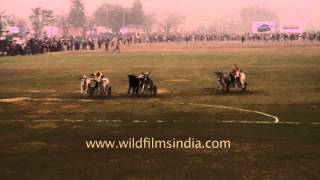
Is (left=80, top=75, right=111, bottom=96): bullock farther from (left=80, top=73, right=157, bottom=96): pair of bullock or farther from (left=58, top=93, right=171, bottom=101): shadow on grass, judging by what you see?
(left=58, top=93, right=171, bottom=101): shadow on grass

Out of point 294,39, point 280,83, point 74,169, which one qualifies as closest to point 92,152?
point 74,169

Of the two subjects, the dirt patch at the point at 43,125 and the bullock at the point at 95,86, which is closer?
the dirt patch at the point at 43,125

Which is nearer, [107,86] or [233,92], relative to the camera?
[107,86]

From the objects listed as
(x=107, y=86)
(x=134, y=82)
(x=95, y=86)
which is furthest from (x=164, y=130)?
(x=107, y=86)

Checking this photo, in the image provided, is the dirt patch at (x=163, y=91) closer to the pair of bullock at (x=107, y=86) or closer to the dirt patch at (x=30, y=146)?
the pair of bullock at (x=107, y=86)

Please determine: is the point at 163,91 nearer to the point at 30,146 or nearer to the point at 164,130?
the point at 164,130

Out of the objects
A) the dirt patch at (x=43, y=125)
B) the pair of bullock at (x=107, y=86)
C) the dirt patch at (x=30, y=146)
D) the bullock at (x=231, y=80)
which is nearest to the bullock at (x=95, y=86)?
the pair of bullock at (x=107, y=86)

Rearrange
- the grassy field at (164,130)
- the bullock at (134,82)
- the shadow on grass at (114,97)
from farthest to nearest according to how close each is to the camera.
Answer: the shadow on grass at (114,97), the bullock at (134,82), the grassy field at (164,130)

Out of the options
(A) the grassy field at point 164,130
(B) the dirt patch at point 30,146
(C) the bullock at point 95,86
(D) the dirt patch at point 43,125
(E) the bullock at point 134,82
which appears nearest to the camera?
(A) the grassy field at point 164,130

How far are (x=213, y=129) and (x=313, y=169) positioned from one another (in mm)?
5809

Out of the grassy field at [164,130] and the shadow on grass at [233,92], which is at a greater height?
the shadow on grass at [233,92]

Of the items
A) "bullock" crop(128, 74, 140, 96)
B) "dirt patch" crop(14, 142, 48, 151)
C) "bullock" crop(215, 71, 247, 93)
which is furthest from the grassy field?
"bullock" crop(128, 74, 140, 96)

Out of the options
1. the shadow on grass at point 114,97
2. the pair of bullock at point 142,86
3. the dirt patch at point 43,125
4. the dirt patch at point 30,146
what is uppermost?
the pair of bullock at point 142,86

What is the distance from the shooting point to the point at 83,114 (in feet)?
73.9
